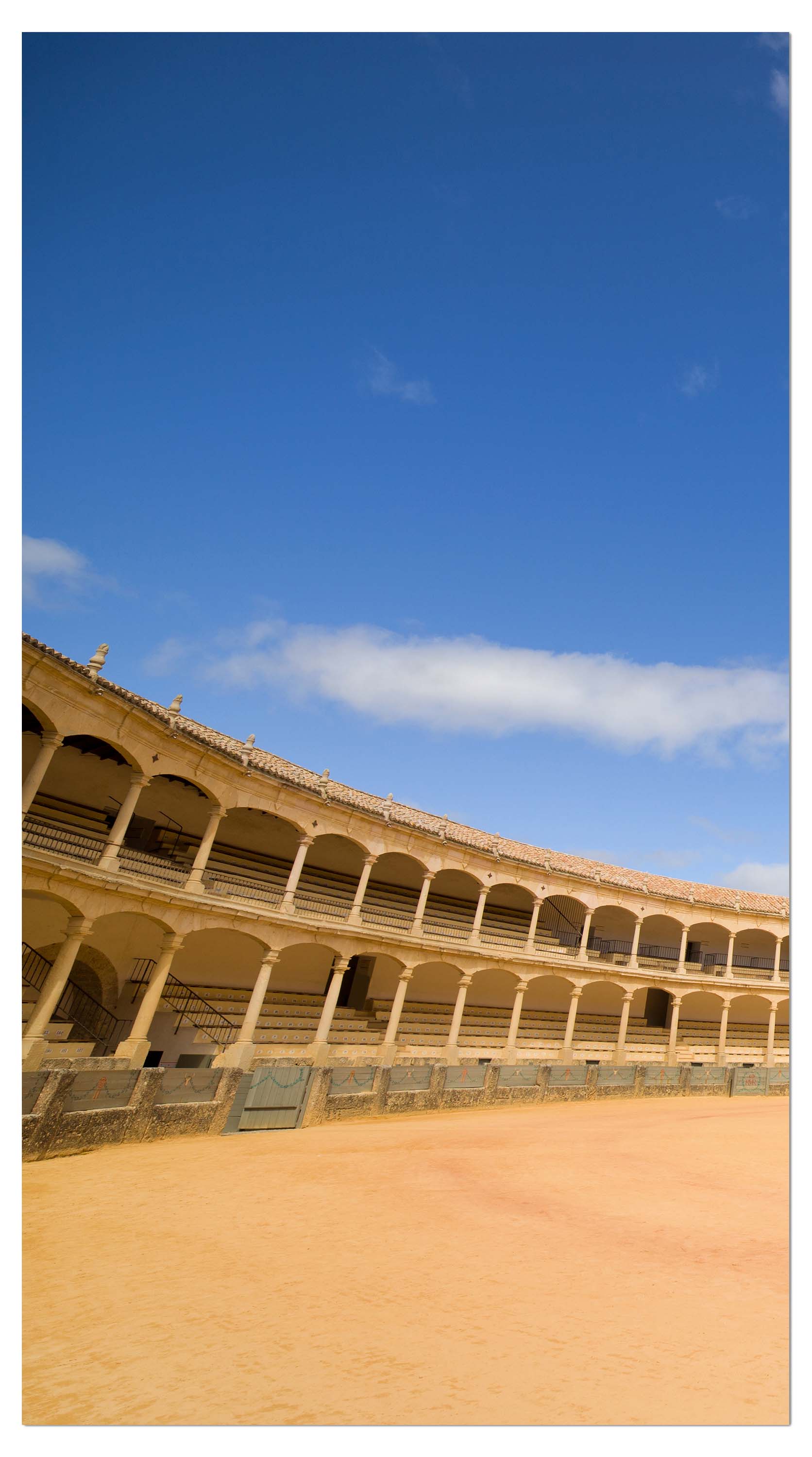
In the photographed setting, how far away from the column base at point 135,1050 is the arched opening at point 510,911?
639 inches

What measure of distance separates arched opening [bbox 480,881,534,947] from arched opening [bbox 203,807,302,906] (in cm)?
971

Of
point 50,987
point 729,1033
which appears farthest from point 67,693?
point 729,1033

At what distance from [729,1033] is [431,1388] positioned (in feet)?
119

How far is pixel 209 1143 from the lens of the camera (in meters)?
14.2

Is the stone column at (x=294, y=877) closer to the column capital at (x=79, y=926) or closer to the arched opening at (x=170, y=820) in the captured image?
the arched opening at (x=170, y=820)

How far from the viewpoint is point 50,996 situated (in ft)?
52.1

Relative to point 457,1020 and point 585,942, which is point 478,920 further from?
point 585,942

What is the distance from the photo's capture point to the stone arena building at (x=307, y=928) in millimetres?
17422

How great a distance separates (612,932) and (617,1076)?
13.2 metres

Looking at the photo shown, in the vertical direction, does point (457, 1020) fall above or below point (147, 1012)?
above

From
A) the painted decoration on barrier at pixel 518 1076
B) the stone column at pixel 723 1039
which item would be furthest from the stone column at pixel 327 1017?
the stone column at pixel 723 1039

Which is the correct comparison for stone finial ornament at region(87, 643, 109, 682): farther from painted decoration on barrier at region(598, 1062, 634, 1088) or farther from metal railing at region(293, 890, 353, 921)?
painted decoration on barrier at region(598, 1062, 634, 1088)

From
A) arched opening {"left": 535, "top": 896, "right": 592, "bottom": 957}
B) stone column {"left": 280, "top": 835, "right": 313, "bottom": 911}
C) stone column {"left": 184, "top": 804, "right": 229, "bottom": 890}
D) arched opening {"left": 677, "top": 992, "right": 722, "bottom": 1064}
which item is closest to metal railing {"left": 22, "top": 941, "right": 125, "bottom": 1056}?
stone column {"left": 184, "top": 804, "right": 229, "bottom": 890}

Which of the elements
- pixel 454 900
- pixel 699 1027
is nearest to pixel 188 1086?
pixel 454 900
